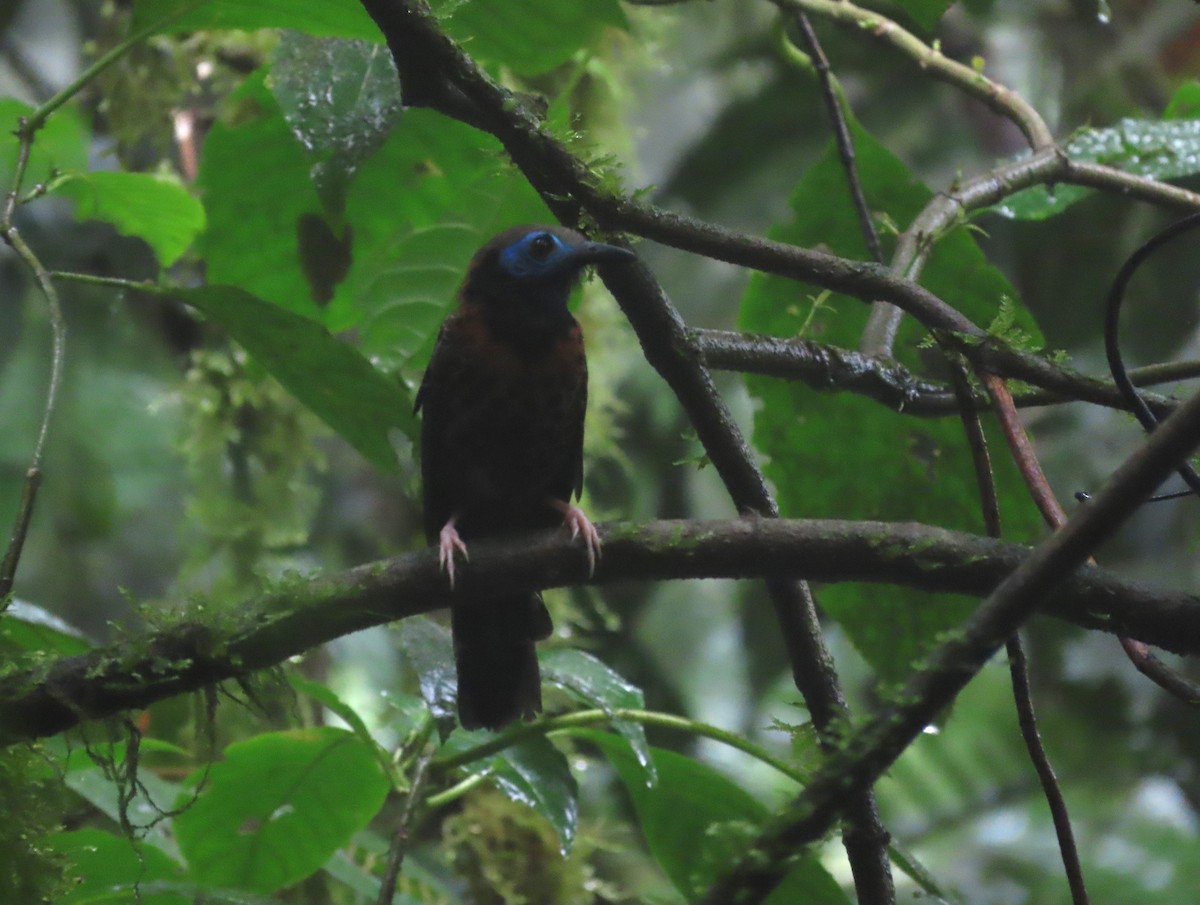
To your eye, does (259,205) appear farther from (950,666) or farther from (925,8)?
(950,666)

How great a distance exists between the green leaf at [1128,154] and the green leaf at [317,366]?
123 cm

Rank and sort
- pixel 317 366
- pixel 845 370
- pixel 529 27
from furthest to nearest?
pixel 529 27
pixel 317 366
pixel 845 370

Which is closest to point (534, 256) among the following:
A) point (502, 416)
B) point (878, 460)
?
point (502, 416)

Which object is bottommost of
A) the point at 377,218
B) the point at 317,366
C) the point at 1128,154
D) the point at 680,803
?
the point at 680,803

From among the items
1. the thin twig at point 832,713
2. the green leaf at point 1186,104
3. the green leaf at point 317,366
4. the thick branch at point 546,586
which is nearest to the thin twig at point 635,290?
the thin twig at point 832,713

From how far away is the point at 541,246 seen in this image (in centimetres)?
219

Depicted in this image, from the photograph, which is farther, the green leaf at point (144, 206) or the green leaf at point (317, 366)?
the green leaf at point (144, 206)

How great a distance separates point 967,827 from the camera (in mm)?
5180

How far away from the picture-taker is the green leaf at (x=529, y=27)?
203 centimetres

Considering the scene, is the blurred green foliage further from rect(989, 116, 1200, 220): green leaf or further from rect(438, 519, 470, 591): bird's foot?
rect(438, 519, 470, 591): bird's foot

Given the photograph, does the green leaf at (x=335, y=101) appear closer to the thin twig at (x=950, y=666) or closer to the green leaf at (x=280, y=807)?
the green leaf at (x=280, y=807)

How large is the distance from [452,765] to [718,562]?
38.7 inches

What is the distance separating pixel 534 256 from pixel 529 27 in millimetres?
406

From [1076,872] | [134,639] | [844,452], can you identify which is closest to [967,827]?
[844,452]
